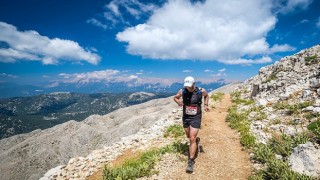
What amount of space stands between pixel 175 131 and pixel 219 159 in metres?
5.74

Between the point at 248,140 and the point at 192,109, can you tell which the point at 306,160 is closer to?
the point at 248,140

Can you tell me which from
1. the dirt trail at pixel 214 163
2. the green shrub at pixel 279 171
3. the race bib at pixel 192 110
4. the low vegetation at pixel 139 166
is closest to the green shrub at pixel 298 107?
the dirt trail at pixel 214 163

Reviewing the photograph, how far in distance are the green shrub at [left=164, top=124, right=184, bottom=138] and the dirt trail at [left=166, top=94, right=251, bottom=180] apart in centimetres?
149

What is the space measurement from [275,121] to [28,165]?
292 ft

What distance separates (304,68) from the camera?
3044 centimetres

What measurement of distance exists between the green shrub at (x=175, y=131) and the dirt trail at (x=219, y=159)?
1487 millimetres

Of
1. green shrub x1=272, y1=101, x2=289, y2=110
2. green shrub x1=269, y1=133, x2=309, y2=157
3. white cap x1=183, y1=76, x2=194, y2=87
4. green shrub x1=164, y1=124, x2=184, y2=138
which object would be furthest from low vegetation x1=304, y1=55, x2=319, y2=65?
white cap x1=183, y1=76, x2=194, y2=87

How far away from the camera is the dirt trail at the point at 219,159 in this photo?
1075 centimetres

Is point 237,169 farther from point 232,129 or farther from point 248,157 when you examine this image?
point 232,129

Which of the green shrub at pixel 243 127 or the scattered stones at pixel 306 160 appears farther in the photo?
the green shrub at pixel 243 127

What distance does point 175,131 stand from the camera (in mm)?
17812

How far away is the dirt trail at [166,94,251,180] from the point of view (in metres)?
10.8

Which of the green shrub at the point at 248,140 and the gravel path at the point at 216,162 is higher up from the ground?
the green shrub at the point at 248,140

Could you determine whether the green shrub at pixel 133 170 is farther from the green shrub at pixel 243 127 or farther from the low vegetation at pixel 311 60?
the low vegetation at pixel 311 60
